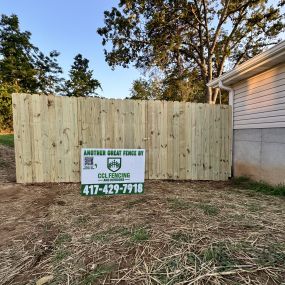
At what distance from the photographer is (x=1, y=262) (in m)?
1.75

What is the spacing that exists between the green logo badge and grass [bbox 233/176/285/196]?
247cm

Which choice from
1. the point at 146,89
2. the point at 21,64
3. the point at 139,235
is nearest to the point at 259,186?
the point at 139,235

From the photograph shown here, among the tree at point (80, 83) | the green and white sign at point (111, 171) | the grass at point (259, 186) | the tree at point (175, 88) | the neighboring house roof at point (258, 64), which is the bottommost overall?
the grass at point (259, 186)

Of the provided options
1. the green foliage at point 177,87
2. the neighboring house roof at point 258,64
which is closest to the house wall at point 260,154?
the neighboring house roof at point 258,64

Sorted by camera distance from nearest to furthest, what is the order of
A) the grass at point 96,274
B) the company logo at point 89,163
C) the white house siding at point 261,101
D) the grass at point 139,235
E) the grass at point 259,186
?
1. the grass at point 96,274
2. the grass at point 139,235
3. the company logo at point 89,163
4. the grass at point 259,186
5. the white house siding at point 261,101

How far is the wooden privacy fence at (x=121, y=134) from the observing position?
4031 mm

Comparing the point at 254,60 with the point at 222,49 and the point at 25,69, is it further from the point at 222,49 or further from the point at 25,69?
the point at 25,69

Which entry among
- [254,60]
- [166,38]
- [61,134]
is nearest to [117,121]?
[61,134]

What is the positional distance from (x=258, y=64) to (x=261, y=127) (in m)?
1.15

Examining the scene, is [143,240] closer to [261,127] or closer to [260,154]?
[260,154]

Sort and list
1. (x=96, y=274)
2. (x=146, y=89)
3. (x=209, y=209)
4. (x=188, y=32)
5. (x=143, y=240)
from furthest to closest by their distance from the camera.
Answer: (x=146, y=89) < (x=188, y=32) < (x=209, y=209) < (x=143, y=240) < (x=96, y=274)

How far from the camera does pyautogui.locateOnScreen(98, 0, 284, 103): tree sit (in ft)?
34.0

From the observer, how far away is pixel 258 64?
3936 mm

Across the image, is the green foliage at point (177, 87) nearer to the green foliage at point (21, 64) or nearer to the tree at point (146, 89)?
the tree at point (146, 89)
